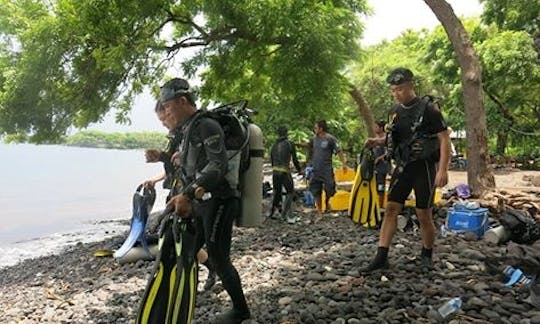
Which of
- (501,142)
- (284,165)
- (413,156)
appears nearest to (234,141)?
(413,156)

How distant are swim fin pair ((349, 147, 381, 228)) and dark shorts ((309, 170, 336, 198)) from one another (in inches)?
49.1

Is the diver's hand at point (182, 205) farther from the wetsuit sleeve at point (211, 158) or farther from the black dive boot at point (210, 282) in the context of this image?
the black dive boot at point (210, 282)

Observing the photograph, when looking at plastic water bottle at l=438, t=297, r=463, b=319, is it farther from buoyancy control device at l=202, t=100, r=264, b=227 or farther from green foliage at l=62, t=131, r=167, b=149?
green foliage at l=62, t=131, r=167, b=149

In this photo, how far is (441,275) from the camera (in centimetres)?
445

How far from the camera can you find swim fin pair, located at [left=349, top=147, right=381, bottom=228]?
24.2 ft

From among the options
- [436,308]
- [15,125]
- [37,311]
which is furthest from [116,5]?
[436,308]

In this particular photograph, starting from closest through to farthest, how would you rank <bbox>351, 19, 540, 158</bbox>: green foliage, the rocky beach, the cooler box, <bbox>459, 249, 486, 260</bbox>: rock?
1. the rocky beach
2. <bbox>459, 249, 486, 260</bbox>: rock
3. the cooler box
4. <bbox>351, 19, 540, 158</bbox>: green foliage

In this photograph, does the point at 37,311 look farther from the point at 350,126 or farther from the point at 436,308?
the point at 350,126

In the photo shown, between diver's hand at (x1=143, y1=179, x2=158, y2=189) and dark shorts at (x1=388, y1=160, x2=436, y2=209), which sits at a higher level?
dark shorts at (x1=388, y1=160, x2=436, y2=209)

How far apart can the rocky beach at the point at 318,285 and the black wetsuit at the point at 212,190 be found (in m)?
0.60

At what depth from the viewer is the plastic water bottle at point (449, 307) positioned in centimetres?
341

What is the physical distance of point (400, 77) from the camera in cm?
441

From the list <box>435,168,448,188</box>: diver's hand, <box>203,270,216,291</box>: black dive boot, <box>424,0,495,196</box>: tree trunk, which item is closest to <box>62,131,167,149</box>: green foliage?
<box>424,0,495,196</box>: tree trunk

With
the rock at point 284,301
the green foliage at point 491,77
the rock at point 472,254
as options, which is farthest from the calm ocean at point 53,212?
the green foliage at point 491,77
